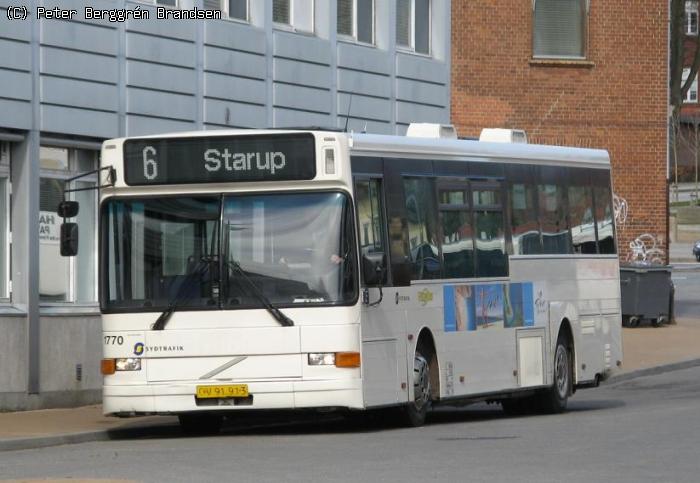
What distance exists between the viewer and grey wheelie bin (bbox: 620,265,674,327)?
119 ft

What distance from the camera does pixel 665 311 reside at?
121 feet

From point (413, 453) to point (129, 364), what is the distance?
336cm

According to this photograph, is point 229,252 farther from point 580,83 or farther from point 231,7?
point 580,83

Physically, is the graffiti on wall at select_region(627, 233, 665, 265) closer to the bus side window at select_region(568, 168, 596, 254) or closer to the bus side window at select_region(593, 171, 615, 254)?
the bus side window at select_region(593, 171, 615, 254)

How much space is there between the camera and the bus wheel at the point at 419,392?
17.3m

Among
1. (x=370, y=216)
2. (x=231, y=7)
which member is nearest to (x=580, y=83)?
(x=231, y=7)

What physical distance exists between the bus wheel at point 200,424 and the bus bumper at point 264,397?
4.32ft

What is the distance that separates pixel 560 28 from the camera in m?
35.5

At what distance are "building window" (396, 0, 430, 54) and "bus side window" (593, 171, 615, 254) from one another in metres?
7.71

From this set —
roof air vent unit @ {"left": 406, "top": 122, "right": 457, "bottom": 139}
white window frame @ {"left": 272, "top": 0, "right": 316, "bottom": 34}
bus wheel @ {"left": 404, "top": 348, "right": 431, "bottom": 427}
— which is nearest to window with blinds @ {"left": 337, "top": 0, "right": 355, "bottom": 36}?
white window frame @ {"left": 272, "top": 0, "right": 316, "bottom": 34}

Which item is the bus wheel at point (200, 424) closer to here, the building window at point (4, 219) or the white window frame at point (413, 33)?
the building window at point (4, 219)

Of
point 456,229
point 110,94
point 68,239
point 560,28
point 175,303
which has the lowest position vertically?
point 175,303

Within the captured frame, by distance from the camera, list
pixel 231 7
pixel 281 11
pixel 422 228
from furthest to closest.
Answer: pixel 281 11 < pixel 231 7 < pixel 422 228

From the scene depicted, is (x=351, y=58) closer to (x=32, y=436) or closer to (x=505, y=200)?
(x=505, y=200)
